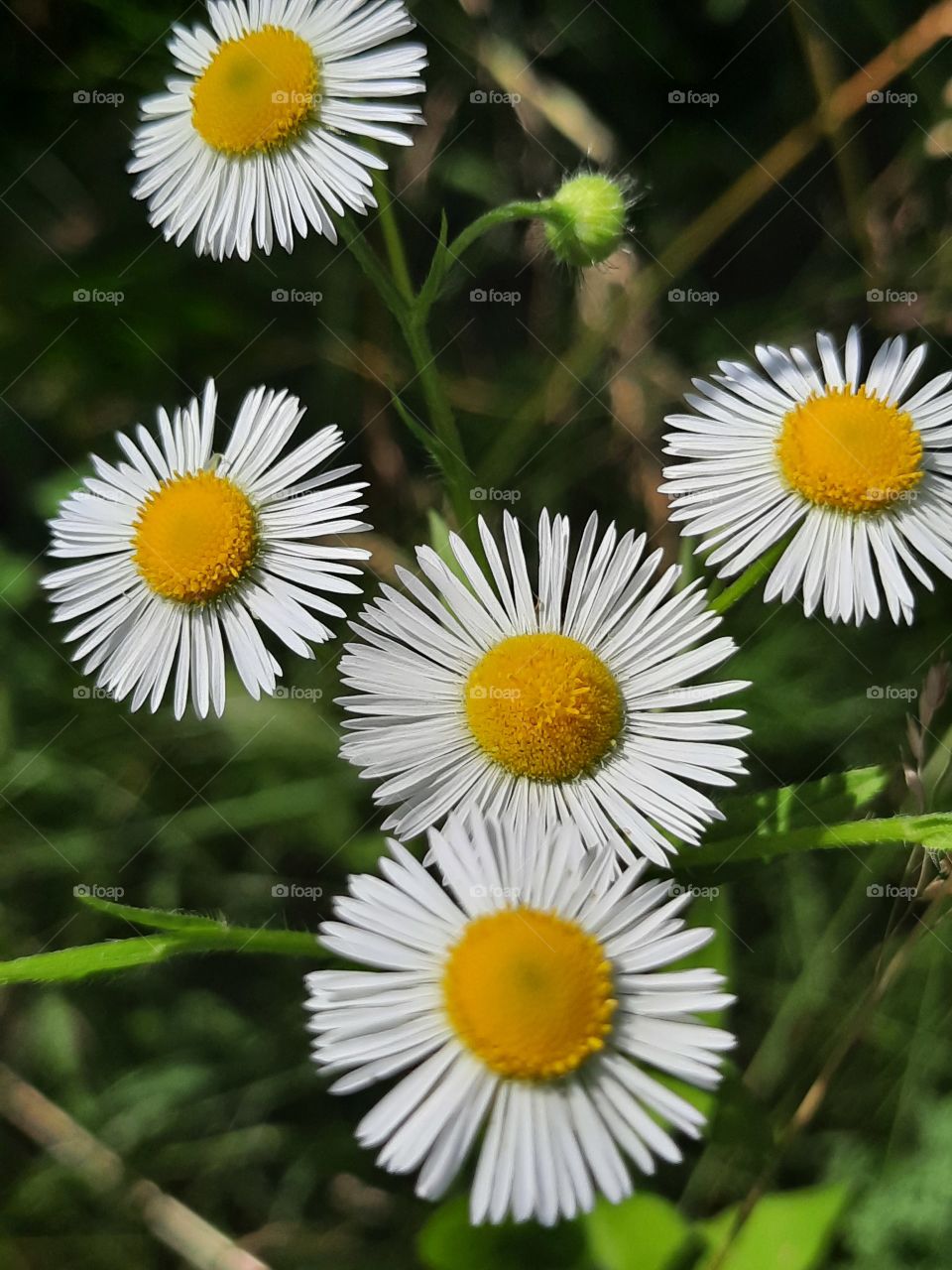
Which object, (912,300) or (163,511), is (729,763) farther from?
(912,300)

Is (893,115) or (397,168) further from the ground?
(893,115)

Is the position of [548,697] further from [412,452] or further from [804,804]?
[412,452]

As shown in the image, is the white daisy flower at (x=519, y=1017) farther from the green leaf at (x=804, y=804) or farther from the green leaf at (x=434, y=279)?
the green leaf at (x=434, y=279)

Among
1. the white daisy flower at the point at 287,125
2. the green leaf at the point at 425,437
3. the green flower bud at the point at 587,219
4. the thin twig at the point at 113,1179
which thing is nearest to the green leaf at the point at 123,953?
the green leaf at the point at 425,437

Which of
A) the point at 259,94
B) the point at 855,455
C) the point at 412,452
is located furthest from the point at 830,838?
the point at 259,94

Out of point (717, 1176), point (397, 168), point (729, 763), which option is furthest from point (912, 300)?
point (717, 1176)
